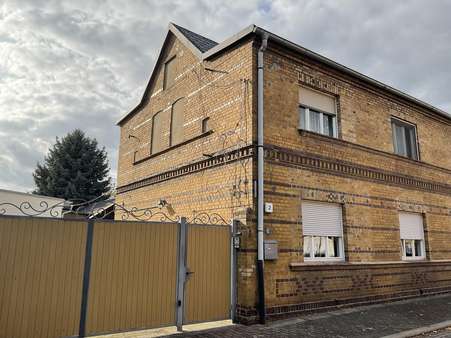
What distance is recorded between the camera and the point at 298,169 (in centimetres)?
851

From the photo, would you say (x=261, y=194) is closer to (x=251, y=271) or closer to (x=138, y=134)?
(x=251, y=271)

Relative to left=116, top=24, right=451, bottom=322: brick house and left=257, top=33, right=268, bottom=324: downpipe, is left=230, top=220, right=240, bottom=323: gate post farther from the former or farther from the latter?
left=257, top=33, right=268, bottom=324: downpipe

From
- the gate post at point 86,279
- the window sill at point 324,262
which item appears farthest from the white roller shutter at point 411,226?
the gate post at point 86,279

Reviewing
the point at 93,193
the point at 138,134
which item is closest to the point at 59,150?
the point at 93,193

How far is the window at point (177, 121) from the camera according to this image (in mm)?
10695

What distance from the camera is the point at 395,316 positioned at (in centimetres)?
801

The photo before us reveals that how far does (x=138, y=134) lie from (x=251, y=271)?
7810mm

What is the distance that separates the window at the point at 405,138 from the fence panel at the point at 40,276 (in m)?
10.1

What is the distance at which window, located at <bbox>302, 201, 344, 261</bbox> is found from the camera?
851 cm

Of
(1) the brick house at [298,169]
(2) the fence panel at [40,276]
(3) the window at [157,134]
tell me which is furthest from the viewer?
(3) the window at [157,134]

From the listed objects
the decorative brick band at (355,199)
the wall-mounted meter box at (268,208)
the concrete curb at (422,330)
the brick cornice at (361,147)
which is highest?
the brick cornice at (361,147)

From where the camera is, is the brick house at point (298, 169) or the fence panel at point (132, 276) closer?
the fence panel at point (132, 276)

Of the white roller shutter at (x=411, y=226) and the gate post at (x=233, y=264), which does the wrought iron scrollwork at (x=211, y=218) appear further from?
the white roller shutter at (x=411, y=226)

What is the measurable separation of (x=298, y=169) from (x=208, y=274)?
3234 mm
